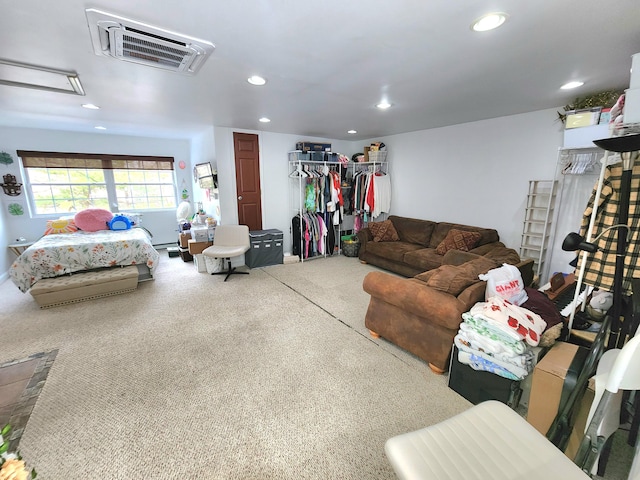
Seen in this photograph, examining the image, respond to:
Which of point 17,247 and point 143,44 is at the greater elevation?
point 143,44

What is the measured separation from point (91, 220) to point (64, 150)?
1747mm

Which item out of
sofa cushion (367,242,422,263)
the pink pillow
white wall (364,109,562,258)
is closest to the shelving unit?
white wall (364,109,562,258)

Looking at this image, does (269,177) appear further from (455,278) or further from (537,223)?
(537,223)

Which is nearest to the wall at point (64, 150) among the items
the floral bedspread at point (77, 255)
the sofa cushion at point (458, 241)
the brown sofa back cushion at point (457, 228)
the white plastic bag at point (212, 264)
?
the floral bedspread at point (77, 255)

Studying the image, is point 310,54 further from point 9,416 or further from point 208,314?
point 9,416

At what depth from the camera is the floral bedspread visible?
3246mm

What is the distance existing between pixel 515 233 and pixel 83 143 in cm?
779

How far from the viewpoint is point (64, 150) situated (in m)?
4.91

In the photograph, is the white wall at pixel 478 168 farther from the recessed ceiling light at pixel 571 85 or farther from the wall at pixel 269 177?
the wall at pixel 269 177

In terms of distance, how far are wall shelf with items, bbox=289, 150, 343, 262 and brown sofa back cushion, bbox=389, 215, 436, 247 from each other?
1.20 metres

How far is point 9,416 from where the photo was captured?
1.70m

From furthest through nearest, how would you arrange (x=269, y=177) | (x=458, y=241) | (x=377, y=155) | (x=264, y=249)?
1. (x=377, y=155)
2. (x=269, y=177)
3. (x=264, y=249)
4. (x=458, y=241)

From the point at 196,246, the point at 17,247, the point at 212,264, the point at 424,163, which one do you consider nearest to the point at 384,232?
the point at 424,163

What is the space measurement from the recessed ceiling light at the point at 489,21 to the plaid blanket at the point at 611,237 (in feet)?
3.69
